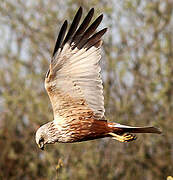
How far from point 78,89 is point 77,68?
228 millimetres

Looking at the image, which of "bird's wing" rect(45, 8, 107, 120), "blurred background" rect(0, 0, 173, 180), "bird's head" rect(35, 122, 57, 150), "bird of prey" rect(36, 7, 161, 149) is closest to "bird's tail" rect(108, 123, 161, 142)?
"bird of prey" rect(36, 7, 161, 149)

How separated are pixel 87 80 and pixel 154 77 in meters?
4.77

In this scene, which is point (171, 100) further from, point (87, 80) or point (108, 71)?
point (87, 80)

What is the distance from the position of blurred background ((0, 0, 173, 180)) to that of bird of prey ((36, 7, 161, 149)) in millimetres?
3885

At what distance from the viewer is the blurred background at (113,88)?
31.0 feet

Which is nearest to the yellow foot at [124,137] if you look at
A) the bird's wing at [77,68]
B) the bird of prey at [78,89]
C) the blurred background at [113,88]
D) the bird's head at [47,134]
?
the bird of prey at [78,89]

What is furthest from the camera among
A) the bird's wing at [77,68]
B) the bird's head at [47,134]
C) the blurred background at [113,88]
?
the blurred background at [113,88]

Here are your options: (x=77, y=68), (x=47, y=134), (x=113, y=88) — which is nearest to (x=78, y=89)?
(x=77, y=68)

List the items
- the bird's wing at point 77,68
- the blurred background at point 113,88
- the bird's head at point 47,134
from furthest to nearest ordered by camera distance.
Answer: the blurred background at point 113,88, the bird's head at point 47,134, the bird's wing at point 77,68

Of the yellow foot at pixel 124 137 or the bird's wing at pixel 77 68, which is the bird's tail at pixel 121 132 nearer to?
the yellow foot at pixel 124 137

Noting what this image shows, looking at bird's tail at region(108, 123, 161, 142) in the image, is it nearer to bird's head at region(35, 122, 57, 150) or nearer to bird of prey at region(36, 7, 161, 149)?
bird of prey at region(36, 7, 161, 149)

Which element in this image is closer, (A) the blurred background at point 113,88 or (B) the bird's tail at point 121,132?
(B) the bird's tail at point 121,132

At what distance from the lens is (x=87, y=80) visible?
4977mm

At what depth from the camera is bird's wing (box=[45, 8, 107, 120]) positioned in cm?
495
